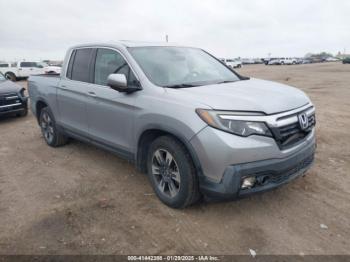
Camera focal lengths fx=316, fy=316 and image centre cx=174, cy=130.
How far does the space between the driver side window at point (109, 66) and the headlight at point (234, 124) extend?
128 centimetres

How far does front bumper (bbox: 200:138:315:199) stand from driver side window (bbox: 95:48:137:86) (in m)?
1.64

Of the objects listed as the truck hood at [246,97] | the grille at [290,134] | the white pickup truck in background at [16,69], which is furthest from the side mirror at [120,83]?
the white pickup truck in background at [16,69]

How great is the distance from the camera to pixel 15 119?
31.1 feet

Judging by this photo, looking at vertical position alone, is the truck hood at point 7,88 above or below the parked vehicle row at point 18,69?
above

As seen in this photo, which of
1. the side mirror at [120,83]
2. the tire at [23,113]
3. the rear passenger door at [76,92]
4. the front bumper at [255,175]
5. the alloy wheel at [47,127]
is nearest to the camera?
the front bumper at [255,175]

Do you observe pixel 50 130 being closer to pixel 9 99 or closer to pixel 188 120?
pixel 9 99

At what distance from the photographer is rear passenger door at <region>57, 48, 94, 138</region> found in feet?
15.7

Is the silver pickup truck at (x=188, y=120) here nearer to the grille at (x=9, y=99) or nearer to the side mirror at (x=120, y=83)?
the side mirror at (x=120, y=83)

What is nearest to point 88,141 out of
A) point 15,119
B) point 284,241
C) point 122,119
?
point 122,119

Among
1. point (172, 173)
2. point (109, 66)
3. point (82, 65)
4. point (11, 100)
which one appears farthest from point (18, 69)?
point (172, 173)

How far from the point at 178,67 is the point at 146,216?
193 centimetres

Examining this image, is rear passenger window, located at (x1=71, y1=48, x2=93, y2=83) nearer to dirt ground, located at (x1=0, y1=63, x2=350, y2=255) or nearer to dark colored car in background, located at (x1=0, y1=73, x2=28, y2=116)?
dirt ground, located at (x1=0, y1=63, x2=350, y2=255)

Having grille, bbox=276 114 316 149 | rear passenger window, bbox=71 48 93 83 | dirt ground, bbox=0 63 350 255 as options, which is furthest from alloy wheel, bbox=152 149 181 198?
rear passenger window, bbox=71 48 93 83

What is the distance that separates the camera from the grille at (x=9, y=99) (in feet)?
28.5
